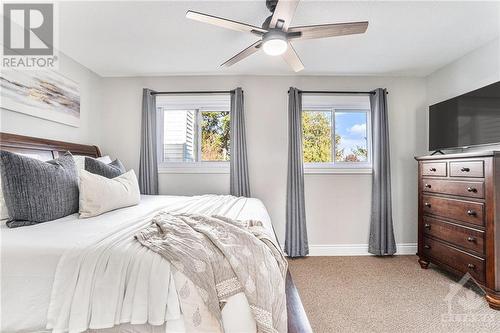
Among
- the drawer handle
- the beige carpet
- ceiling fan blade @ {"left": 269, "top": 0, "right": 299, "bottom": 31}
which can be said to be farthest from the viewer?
the drawer handle

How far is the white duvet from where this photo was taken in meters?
0.92

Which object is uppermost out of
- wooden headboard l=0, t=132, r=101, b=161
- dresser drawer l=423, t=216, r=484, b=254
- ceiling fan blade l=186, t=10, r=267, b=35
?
ceiling fan blade l=186, t=10, r=267, b=35

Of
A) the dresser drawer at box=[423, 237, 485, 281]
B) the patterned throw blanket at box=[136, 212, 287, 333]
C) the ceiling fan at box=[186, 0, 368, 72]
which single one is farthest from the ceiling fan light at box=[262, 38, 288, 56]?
the dresser drawer at box=[423, 237, 485, 281]

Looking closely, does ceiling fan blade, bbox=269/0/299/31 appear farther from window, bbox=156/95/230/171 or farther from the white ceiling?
window, bbox=156/95/230/171

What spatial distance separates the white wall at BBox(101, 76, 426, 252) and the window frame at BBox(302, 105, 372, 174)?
0.09 metres

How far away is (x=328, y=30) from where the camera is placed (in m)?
1.62

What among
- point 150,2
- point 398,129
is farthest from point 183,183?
point 398,129

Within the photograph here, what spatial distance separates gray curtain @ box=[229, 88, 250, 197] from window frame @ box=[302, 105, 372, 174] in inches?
34.3

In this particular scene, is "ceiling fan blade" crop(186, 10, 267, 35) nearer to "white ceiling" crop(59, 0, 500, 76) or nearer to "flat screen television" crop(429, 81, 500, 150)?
"white ceiling" crop(59, 0, 500, 76)

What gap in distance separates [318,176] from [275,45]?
2.07m

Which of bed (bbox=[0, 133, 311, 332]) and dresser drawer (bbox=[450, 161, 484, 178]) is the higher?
dresser drawer (bbox=[450, 161, 484, 178])

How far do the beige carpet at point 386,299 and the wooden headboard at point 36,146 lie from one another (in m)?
2.71

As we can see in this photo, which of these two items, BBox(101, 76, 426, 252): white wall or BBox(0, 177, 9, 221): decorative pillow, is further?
BBox(101, 76, 426, 252): white wall

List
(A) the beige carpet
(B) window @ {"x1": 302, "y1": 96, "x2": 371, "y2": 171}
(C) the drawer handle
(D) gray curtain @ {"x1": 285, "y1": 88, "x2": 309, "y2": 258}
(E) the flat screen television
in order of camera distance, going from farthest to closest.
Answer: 1. (B) window @ {"x1": 302, "y1": 96, "x2": 371, "y2": 171}
2. (D) gray curtain @ {"x1": 285, "y1": 88, "x2": 309, "y2": 258}
3. (E) the flat screen television
4. (C) the drawer handle
5. (A) the beige carpet
